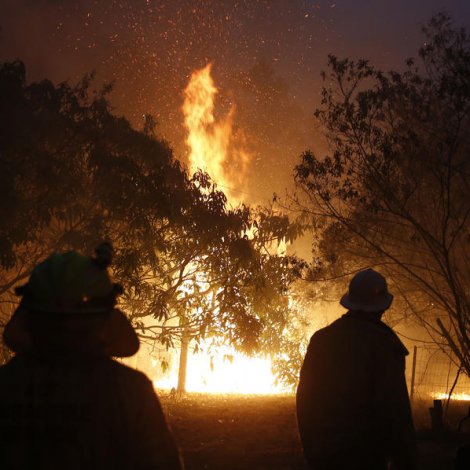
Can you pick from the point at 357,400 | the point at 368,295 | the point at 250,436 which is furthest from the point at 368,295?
the point at 250,436

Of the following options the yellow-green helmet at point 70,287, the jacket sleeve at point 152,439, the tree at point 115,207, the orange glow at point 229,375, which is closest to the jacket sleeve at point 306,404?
the jacket sleeve at point 152,439

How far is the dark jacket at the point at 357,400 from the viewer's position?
2662 millimetres

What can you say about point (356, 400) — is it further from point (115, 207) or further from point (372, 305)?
point (115, 207)

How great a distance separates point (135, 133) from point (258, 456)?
6.06 m

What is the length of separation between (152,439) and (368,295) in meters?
1.76

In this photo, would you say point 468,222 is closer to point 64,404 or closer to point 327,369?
point 327,369

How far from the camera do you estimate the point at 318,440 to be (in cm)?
277

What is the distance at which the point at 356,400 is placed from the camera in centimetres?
272

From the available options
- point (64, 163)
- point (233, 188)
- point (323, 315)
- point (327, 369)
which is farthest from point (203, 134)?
point (323, 315)

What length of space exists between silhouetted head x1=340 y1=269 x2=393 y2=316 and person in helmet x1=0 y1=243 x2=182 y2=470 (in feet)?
5.41

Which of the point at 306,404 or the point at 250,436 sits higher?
the point at 306,404

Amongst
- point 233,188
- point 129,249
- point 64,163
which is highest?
point 233,188

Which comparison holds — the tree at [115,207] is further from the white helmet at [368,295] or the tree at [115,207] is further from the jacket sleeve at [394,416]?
Answer: the jacket sleeve at [394,416]

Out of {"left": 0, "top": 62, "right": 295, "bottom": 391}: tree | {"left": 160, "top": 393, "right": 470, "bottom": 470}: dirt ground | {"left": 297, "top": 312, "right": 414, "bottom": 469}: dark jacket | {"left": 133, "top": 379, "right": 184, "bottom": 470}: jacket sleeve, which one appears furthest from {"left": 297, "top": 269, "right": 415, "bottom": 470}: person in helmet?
{"left": 0, "top": 62, "right": 295, "bottom": 391}: tree
